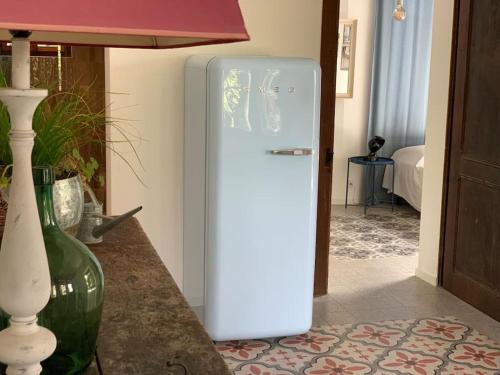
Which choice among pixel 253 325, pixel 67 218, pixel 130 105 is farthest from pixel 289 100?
pixel 67 218

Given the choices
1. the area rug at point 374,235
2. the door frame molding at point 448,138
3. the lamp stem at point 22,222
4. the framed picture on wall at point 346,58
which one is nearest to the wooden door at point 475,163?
the door frame molding at point 448,138

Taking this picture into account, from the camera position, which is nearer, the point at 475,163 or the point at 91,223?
the point at 91,223

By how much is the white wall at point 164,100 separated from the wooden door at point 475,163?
3.03 ft

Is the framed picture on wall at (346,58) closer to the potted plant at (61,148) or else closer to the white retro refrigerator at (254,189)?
the white retro refrigerator at (254,189)

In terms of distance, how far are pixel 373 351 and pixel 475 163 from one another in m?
1.34

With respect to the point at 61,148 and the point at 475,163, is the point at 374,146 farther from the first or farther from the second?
the point at 61,148

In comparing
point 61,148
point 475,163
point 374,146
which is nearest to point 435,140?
point 475,163

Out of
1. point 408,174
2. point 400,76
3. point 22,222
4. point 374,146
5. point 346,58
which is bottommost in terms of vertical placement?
point 408,174

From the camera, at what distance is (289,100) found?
3.33 m

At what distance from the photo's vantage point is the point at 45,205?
1.08 metres

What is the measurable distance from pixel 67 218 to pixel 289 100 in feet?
6.20

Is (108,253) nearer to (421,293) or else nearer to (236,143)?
(236,143)

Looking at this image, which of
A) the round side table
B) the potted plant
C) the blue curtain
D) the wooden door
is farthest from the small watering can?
the blue curtain

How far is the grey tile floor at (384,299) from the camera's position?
3918 mm
